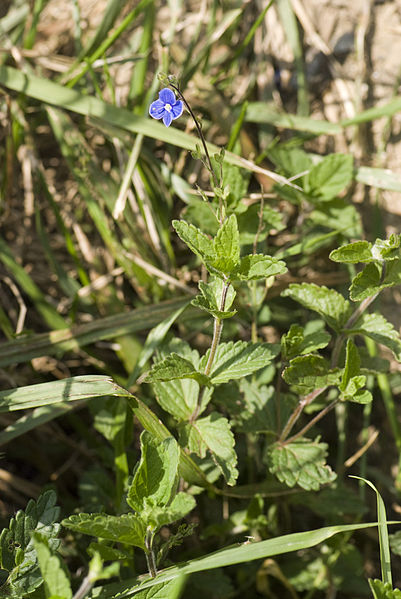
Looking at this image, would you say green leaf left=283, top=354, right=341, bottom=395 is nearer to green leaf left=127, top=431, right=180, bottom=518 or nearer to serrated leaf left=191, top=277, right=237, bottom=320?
serrated leaf left=191, top=277, right=237, bottom=320

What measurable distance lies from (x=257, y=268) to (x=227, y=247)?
0.37 ft

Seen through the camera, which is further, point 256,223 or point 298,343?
point 256,223

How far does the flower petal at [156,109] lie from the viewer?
1.82 meters

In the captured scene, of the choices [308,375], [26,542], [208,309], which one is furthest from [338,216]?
[26,542]

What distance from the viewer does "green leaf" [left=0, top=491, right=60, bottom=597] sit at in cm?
171

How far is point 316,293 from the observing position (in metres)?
2.11

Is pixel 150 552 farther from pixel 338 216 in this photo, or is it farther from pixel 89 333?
pixel 338 216

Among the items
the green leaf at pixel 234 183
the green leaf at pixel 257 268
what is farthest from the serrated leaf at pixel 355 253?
the green leaf at pixel 234 183

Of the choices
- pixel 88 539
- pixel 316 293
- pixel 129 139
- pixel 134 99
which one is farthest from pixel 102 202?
pixel 88 539

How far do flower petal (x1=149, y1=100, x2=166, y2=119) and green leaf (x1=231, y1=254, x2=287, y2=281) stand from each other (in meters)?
0.50

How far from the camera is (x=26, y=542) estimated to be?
70.5 inches

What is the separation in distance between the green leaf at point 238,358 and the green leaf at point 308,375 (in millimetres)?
77

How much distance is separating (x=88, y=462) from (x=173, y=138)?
1.51m

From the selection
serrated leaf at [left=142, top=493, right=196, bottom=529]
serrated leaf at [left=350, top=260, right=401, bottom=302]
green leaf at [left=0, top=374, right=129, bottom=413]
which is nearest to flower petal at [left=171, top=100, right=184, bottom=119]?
serrated leaf at [left=350, top=260, right=401, bottom=302]
